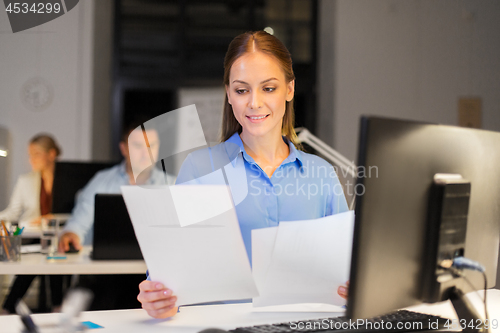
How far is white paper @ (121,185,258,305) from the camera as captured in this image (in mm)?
885

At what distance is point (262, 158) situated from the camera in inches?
53.7

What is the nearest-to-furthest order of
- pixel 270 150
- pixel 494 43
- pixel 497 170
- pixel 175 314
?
1. pixel 497 170
2. pixel 175 314
3. pixel 270 150
4. pixel 494 43

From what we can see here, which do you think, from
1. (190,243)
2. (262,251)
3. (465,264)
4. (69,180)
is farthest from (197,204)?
(69,180)

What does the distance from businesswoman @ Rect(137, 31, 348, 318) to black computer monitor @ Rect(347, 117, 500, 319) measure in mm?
561

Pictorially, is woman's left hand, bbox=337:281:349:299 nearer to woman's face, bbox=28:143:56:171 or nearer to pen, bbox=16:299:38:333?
pen, bbox=16:299:38:333

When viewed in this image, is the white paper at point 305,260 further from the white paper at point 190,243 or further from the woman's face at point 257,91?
the woman's face at point 257,91

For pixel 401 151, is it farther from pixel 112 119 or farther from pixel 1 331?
pixel 112 119

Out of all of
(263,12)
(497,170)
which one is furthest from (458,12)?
(497,170)

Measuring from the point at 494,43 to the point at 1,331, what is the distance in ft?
16.0

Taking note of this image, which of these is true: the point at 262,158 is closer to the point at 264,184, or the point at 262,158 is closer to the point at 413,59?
the point at 264,184

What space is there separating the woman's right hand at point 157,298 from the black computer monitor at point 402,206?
1.43ft

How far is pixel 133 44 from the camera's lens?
15.3 ft

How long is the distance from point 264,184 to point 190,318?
453 mm

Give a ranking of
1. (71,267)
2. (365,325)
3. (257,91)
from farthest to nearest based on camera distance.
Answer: (71,267), (257,91), (365,325)
